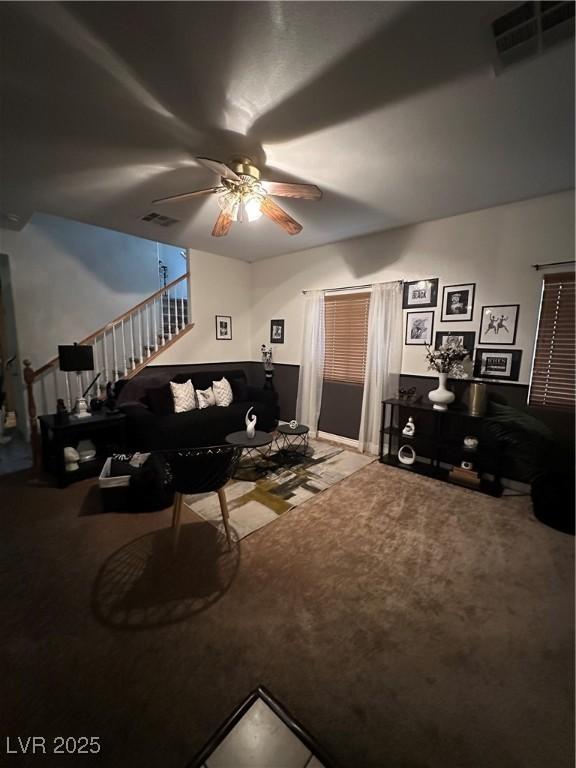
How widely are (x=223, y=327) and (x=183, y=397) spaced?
4.74 feet

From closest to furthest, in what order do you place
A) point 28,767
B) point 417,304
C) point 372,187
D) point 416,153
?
point 28,767, point 416,153, point 372,187, point 417,304

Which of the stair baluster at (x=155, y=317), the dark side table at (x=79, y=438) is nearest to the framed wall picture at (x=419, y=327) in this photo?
the dark side table at (x=79, y=438)

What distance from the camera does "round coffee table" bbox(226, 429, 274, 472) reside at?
2.63m

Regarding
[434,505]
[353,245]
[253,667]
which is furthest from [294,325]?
[253,667]

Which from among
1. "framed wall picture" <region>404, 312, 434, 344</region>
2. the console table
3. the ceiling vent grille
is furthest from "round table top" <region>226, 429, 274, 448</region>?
the ceiling vent grille

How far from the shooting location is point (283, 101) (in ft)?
4.84

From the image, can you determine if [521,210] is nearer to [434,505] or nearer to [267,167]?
[267,167]

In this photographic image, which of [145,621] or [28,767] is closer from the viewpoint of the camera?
[28,767]

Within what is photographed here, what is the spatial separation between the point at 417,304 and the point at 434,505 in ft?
6.49

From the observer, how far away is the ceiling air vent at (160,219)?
2861 mm

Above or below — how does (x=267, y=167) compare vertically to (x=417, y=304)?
above

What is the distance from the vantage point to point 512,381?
8.53 ft

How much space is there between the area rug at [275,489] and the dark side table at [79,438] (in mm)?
1068

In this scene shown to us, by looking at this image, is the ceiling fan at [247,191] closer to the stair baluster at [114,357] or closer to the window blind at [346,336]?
the window blind at [346,336]
